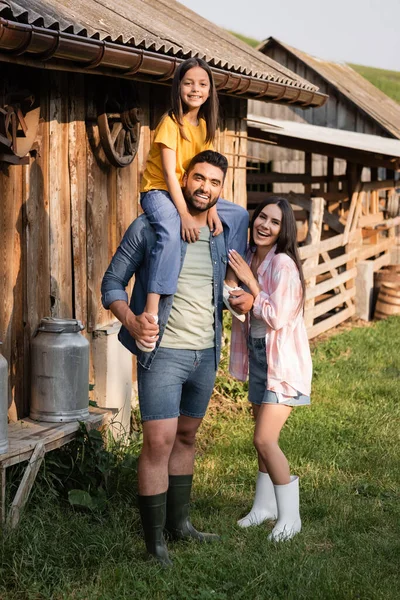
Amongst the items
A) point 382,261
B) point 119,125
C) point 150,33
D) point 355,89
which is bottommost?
point 382,261

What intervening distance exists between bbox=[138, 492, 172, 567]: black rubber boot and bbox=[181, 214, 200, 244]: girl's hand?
122 cm

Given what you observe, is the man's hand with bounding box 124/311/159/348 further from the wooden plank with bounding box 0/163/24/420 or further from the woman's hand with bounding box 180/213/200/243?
the wooden plank with bounding box 0/163/24/420

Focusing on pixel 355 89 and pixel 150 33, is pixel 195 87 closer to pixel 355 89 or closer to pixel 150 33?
pixel 150 33

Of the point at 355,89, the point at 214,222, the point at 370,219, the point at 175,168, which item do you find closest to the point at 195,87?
the point at 175,168

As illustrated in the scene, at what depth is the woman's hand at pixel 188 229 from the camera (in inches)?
168

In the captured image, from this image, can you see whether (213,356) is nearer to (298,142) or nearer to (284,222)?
(284,222)

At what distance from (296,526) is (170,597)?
108 centimetres

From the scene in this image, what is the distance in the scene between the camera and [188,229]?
427 centimetres

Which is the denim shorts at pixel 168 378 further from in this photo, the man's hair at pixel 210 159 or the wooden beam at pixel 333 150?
the wooden beam at pixel 333 150

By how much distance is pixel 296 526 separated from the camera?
4.84 metres

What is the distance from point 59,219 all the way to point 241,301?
62.7 inches

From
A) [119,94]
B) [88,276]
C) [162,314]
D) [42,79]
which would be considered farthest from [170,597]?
[119,94]

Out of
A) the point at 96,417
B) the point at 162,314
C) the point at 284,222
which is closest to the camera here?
the point at 162,314

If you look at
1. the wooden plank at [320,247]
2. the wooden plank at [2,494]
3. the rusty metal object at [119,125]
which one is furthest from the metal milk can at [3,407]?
the wooden plank at [320,247]
